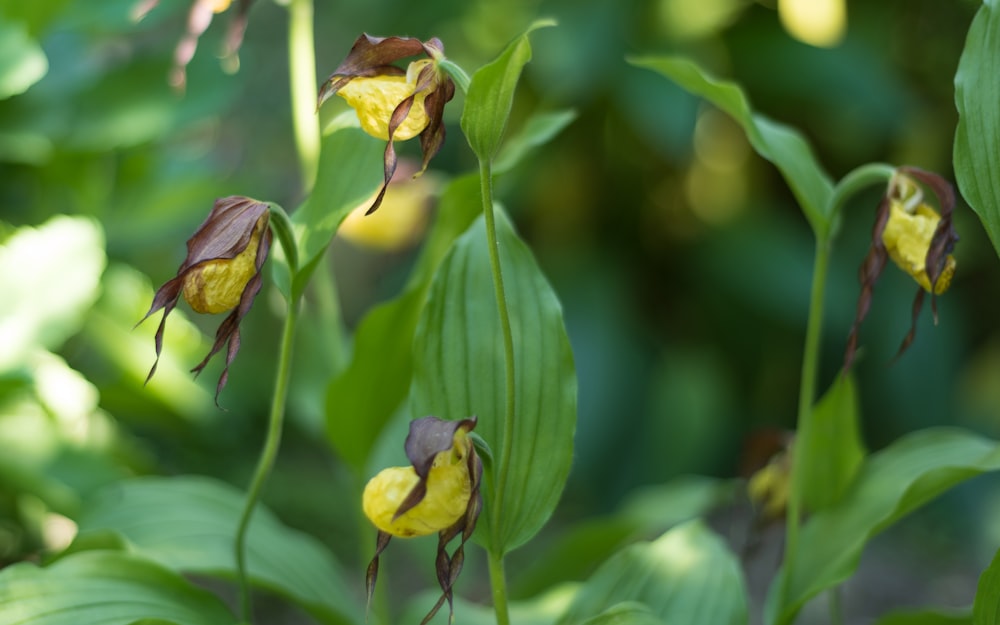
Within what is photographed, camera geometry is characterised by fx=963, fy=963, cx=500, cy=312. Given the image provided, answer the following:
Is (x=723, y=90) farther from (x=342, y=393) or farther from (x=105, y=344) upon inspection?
(x=105, y=344)

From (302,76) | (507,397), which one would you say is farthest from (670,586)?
(302,76)

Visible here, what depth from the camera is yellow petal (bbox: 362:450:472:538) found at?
527 mm

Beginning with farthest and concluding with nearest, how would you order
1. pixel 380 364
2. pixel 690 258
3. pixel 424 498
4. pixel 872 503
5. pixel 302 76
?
1. pixel 690 258
2. pixel 302 76
3. pixel 380 364
4. pixel 872 503
5. pixel 424 498

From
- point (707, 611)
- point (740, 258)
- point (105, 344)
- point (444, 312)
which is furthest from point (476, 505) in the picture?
point (740, 258)

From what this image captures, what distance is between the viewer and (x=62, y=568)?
0.68m

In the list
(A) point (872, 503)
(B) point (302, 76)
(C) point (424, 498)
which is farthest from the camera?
(B) point (302, 76)

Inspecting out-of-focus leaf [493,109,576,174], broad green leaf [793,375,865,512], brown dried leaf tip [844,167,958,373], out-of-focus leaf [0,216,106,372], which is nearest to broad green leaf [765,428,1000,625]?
broad green leaf [793,375,865,512]

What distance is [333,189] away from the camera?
701 millimetres

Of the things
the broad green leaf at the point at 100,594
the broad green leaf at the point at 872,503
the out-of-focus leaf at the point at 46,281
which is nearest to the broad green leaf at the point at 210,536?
the broad green leaf at the point at 100,594

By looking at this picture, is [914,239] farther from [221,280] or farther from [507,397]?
[221,280]

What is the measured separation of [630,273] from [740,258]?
236 mm

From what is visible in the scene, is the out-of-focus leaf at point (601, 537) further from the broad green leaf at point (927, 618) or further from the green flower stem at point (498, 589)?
the green flower stem at point (498, 589)

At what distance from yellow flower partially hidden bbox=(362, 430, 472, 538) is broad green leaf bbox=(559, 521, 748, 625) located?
280 millimetres

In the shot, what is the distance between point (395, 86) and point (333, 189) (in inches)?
6.4
